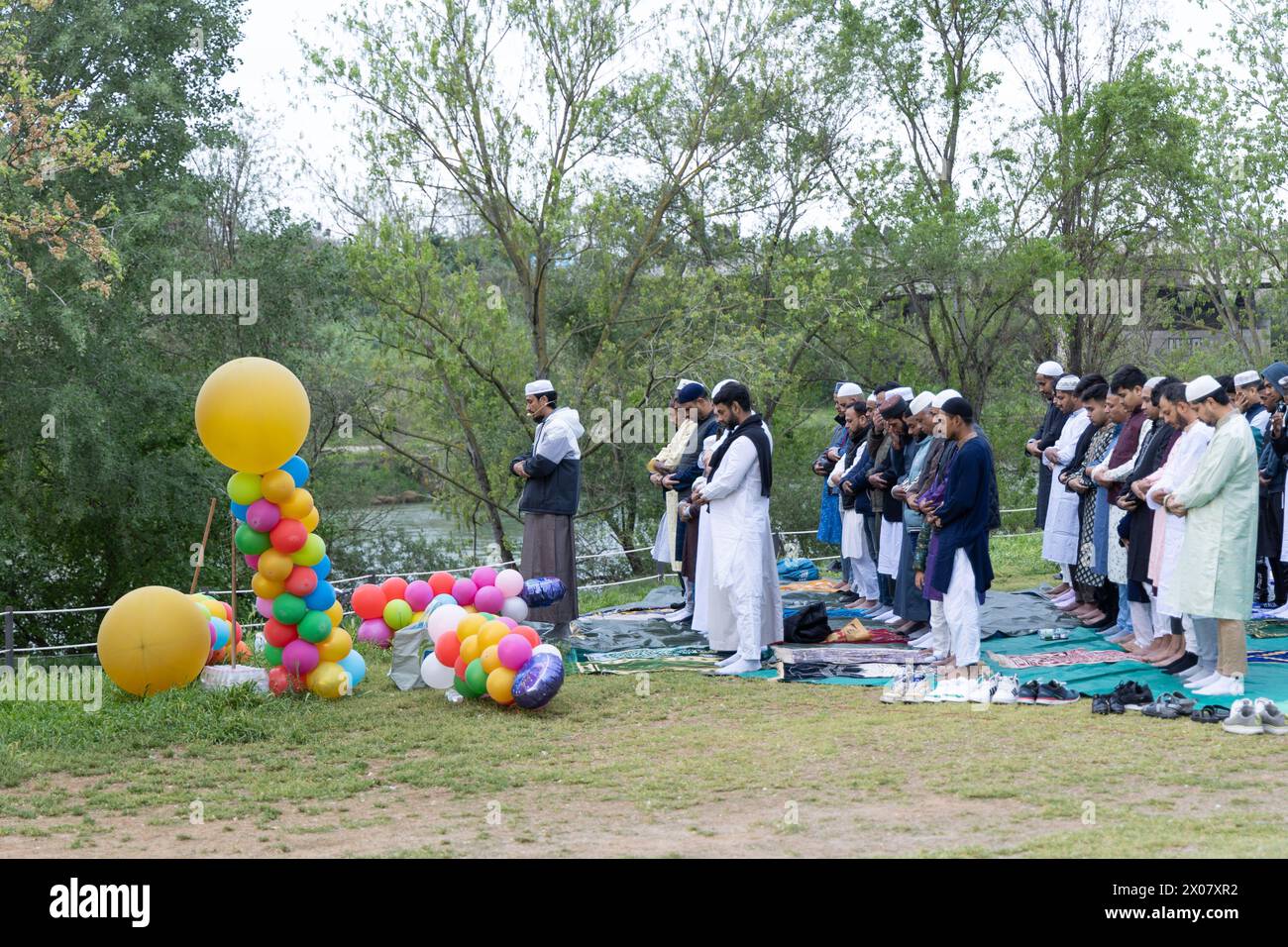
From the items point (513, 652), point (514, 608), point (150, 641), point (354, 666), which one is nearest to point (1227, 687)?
point (513, 652)

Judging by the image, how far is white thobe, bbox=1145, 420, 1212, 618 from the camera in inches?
310

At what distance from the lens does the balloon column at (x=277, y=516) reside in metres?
7.75

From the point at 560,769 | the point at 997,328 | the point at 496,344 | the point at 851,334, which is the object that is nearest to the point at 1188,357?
the point at 997,328

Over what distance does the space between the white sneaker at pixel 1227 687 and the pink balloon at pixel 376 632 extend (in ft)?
18.5

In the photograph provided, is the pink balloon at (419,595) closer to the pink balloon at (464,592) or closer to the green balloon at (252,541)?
the pink balloon at (464,592)

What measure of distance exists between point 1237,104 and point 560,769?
72.4 ft

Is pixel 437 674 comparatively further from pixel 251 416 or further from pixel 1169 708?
pixel 1169 708

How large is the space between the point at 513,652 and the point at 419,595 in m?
2.24

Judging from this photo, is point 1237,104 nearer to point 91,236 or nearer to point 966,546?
point 966,546

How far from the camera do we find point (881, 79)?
80.4 ft

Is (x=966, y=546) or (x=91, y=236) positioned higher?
(x=91, y=236)

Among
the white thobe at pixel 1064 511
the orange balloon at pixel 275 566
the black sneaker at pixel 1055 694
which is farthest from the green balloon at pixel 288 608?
the white thobe at pixel 1064 511

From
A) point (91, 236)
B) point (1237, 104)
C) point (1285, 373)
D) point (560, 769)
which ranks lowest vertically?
point (560, 769)

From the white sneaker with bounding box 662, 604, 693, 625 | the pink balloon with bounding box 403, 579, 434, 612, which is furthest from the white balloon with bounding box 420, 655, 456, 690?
the white sneaker with bounding box 662, 604, 693, 625
